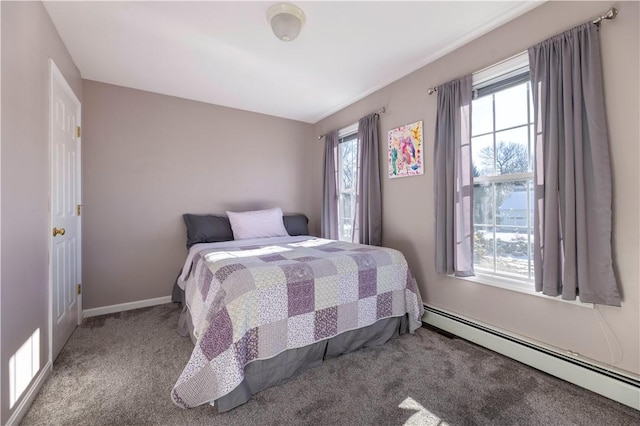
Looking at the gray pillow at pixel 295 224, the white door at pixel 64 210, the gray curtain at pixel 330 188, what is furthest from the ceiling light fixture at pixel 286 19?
the gray pillow at pixel 295 224

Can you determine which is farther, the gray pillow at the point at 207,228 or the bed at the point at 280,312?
the gray pillow at the point at 207,228

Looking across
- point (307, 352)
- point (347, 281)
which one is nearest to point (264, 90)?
point (347, 281)

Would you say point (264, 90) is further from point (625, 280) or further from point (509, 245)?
point (625, 280)

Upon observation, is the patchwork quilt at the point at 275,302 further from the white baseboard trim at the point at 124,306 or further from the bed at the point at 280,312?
the white baseboard trim at the point at 124,306

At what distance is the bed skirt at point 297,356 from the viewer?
1487 millimetres

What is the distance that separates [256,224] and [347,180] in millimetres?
1345

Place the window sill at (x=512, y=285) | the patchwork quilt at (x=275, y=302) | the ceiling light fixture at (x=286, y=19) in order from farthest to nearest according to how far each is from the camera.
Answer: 1. the ceiling light fixture at (x=286, y=19)
2. the window sill at (x=512, y=285)
3. the patchwork quilt at (x=275, y=302)

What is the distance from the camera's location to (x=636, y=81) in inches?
55.8

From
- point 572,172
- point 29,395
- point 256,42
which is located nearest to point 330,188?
point 256,42

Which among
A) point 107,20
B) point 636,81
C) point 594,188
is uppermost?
point 107,20

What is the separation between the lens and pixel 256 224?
10.5 ft

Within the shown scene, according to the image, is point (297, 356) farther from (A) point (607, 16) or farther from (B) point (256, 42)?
(A) point (607, 16)

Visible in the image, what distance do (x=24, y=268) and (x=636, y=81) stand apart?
3406 millimetres

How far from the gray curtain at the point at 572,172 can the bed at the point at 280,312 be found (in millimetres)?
986
